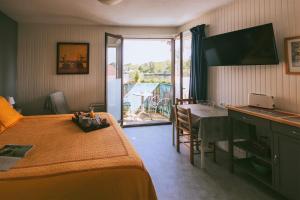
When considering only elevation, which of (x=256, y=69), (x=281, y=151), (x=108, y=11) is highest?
(x=108, y=11)

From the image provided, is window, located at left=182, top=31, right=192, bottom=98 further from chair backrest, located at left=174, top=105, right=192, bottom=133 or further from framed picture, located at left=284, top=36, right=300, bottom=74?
framed picture, located at left=284, top=36, right=300, bottom=74

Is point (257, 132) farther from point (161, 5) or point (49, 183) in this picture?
point (49, 183)

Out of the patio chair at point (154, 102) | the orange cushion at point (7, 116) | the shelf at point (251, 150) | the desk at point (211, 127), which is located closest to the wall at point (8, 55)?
the orange cushion at point (7, 116)

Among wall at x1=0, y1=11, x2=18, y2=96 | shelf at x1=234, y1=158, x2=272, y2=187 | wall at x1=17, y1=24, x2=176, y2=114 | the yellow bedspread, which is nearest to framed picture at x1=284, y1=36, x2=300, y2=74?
shelf at x1=234, y1=158, x2=272, y2=187

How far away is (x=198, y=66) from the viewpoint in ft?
14.2

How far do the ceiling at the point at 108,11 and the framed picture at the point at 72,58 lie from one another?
491mm

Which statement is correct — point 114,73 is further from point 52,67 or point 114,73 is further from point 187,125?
point 187,125

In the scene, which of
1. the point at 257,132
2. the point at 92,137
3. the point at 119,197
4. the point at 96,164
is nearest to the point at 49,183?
the point at 96,164

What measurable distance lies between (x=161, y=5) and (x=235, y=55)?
1411 millimetres

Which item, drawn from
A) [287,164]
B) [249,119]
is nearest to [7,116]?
[249,119]

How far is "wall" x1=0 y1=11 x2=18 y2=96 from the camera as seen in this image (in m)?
3.98

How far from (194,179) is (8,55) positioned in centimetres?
385

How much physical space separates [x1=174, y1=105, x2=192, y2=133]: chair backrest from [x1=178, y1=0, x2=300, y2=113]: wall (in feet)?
2.63

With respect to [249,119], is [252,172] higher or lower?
lower
